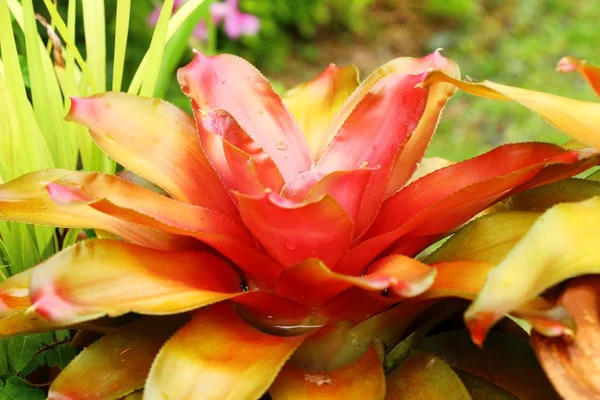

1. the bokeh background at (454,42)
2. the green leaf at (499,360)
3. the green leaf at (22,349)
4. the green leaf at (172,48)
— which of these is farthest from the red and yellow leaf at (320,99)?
the bokeh background at (454,42)

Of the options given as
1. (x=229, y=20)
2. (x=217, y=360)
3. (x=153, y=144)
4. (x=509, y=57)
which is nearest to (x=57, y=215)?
(x=153, y=144)

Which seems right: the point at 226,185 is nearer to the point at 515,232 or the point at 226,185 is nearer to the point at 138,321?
the point at 138,321

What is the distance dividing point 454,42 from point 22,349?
12.1ft

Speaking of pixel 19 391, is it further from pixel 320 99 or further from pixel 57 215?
pixel 320 99

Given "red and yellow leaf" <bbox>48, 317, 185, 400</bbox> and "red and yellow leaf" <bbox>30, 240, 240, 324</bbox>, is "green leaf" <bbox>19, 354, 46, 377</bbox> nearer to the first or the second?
"red and yellow leaf" <bbox>48, 317, 185, 400</bbox>

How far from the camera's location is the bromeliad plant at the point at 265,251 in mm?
729

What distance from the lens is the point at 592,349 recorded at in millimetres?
696

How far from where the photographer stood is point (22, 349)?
38.1 inches

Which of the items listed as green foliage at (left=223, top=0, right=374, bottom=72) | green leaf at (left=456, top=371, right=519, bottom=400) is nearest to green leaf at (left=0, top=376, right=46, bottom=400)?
green leaf at (left=456, top=371, right=519, bottom=400)

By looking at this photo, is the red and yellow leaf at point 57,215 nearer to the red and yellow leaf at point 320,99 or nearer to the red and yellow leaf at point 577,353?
the red and yellow leaf at point 320,99

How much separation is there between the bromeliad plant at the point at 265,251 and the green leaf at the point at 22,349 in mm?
128

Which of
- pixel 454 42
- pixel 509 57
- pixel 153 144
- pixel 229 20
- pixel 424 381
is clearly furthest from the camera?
pixel 454 42

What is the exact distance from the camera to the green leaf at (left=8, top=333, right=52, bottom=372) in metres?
0.95

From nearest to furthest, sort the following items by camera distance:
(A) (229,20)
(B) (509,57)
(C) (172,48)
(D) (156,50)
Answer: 1. (D) (156,50)
2. (C) (172,48)
3. (A) (229,20)
4. (B) (509,57)
